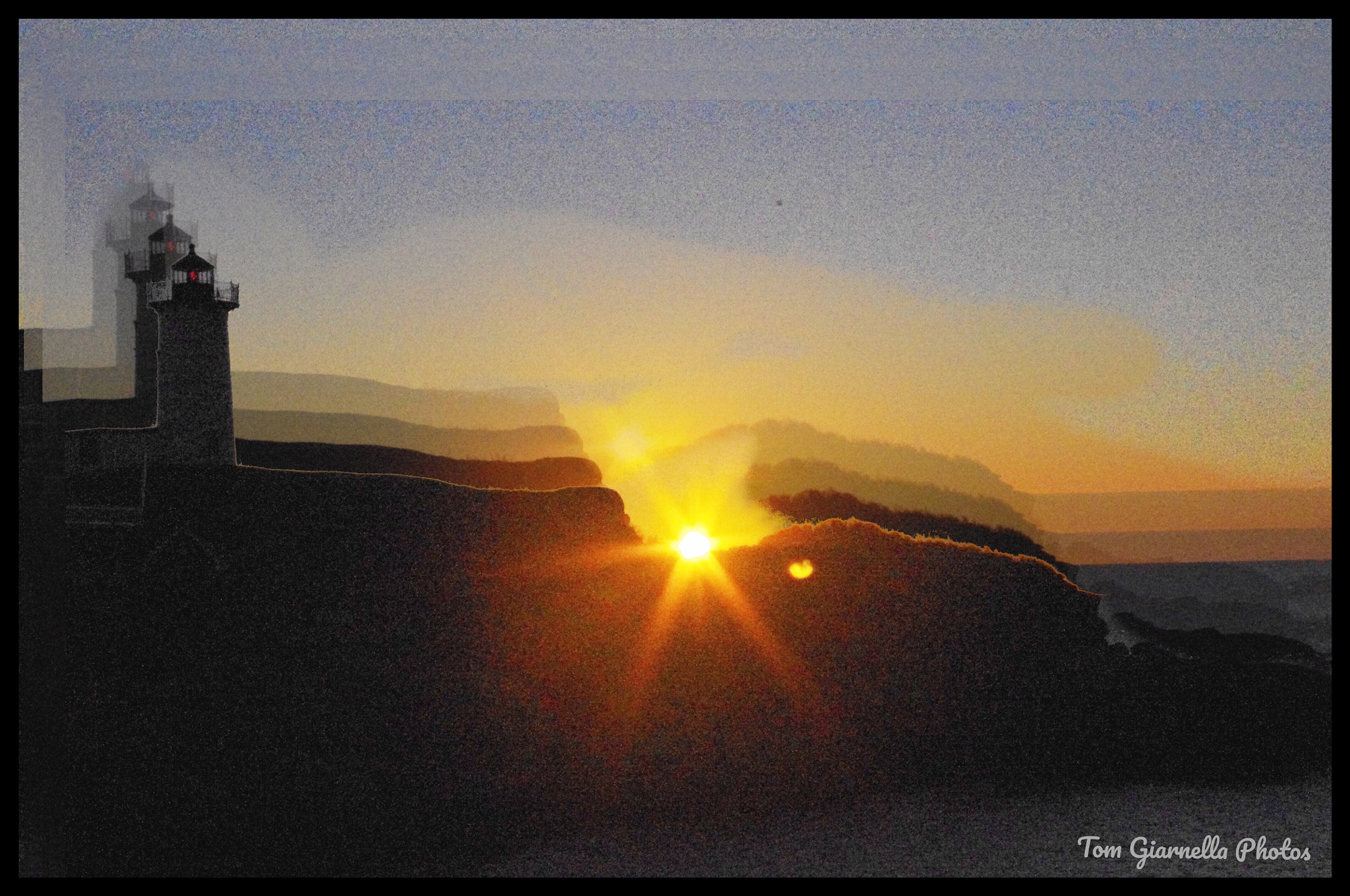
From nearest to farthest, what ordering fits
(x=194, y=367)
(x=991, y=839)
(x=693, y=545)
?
(x=991, y=839) → (x=693, y=545) → (x=194, y=367)

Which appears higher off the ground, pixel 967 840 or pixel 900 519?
pixel 900 519

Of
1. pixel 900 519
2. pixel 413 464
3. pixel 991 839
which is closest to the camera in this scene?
pixel 991 839

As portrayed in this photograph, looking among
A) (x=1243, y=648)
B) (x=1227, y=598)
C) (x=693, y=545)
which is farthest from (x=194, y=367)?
(x=1227, y=598)

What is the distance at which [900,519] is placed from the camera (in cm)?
2395

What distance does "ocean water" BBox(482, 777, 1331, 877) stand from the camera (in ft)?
41.5

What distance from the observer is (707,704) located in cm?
1493

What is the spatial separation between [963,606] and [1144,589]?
82055 millimetres

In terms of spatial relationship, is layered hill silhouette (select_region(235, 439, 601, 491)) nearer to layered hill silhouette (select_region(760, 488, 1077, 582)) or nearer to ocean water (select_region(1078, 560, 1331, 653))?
layered hill silhouette (select_region(760, 488, 1077, 582))

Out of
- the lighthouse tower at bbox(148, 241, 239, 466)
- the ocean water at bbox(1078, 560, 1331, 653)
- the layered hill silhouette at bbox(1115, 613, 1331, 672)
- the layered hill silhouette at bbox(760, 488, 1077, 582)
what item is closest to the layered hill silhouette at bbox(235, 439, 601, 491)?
the lighthouse tower at bbox(148, 241, 239, 466)

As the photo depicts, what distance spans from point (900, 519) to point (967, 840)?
11.0 m

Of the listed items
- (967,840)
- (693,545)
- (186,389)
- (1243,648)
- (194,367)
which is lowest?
(967,840)

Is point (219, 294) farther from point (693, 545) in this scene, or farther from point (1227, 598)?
point (1227, 598)

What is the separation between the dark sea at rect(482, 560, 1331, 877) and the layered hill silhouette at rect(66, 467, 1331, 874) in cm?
41
